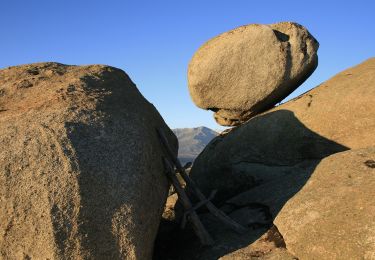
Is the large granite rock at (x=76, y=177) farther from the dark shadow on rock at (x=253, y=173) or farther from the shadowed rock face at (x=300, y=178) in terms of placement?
the shadowed rock face at (x=300, y=178)

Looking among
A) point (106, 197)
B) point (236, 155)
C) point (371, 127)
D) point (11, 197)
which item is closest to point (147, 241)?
point (106, 197)

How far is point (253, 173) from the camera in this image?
11828 millimetres

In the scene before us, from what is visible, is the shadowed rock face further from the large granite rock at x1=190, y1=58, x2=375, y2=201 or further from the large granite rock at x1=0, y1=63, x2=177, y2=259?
the large granite rock at x1=0, y1=63, x2=177, y2=259

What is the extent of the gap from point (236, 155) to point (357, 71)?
402cm

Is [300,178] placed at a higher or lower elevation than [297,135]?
lower

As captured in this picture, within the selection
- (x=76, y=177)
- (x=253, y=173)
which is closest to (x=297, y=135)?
(x=253, y=173)

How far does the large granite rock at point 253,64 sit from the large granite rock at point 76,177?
5.02m

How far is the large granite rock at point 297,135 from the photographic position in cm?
1107

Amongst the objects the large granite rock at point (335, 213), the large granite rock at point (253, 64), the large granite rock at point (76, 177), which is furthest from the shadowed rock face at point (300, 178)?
the large granite rock at point (76, 177)

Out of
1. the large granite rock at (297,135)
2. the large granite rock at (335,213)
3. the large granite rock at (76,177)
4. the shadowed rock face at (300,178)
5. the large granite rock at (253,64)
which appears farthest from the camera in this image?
the large granite rock at (253,64)

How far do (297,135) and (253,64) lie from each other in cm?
254

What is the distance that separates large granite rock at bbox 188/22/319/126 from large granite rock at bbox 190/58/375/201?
0.70 metres

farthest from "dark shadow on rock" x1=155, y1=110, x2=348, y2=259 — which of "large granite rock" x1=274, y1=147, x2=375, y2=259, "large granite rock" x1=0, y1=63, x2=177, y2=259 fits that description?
"large granite rock" x1=0, y1=63, x2=177, y2=259

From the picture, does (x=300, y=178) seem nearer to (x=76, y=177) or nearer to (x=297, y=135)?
(x=297, y=135)
